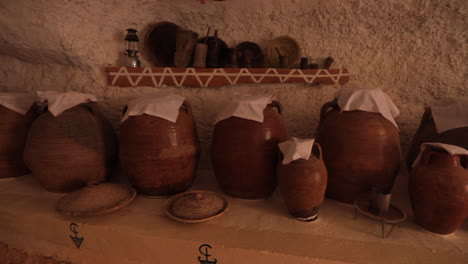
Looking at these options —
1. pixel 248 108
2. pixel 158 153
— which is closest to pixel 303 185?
pixel 248 108

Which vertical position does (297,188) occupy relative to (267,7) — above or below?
below

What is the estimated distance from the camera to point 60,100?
5.17ft

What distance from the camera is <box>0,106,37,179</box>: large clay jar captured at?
5.54ft

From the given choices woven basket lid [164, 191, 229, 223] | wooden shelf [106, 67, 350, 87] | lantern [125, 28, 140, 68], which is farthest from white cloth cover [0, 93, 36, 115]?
woven basket lid [164, 191, 229, 223]

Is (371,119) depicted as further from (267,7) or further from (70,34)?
(70,34)

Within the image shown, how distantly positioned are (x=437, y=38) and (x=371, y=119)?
0.85 metres

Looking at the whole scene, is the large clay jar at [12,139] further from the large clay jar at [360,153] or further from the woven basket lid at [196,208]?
the large clay jar at [360,153]

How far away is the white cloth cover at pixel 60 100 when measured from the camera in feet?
5.08

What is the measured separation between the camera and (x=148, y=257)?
119 cm

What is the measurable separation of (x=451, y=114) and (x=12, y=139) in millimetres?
2732

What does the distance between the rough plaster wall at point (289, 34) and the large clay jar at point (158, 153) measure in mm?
415

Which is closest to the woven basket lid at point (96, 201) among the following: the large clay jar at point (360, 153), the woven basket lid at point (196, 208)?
the woven basket lid at point (196, 208)

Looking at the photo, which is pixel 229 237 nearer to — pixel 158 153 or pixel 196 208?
pixel 196 208

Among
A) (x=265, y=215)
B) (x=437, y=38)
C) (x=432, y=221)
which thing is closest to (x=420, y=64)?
(x=437, y=38)
